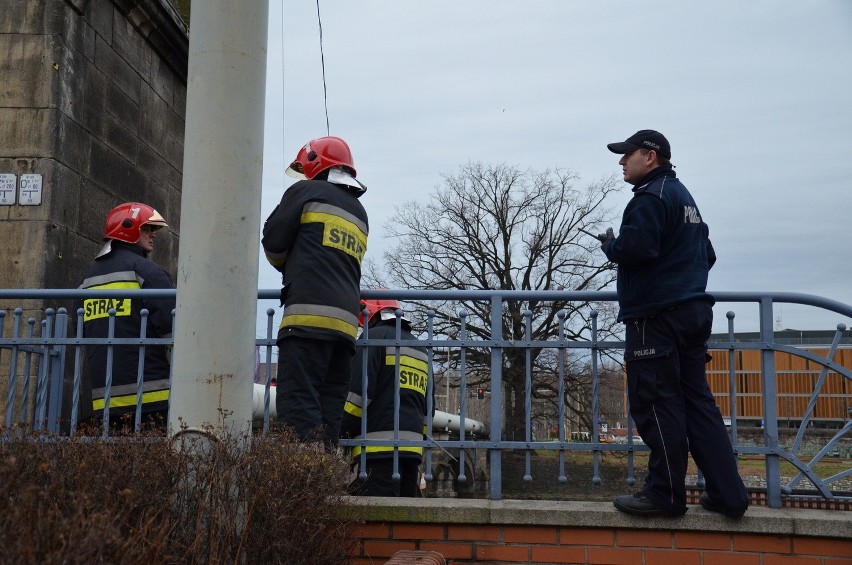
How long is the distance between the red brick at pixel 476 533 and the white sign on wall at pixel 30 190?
12.7 ft

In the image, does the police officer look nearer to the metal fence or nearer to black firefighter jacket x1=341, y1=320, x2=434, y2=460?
the metal fence

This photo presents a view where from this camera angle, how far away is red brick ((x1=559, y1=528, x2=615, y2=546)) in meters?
4.20

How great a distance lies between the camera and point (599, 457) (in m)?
4.51

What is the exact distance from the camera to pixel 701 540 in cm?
412

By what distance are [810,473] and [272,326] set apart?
111 inches

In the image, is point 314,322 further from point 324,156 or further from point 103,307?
point 103,307

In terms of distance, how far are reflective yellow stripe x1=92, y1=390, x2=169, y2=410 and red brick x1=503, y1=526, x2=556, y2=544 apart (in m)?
2.12

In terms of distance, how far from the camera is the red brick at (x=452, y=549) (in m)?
4.28

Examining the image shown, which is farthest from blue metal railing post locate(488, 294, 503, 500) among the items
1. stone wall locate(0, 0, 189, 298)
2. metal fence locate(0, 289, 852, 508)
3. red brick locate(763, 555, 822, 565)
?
stone wall locate(0, 0, 189, 298)

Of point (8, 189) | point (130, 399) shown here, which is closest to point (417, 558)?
point (130, 399)

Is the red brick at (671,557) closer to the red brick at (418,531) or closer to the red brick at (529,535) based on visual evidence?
the red brick at (529,535)

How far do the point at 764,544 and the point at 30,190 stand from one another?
523 cm

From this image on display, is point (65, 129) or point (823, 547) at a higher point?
point (65, 129)

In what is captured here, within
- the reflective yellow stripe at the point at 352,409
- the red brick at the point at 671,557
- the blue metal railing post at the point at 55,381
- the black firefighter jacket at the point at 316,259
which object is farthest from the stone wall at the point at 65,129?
the red brick at the point at 671,557
